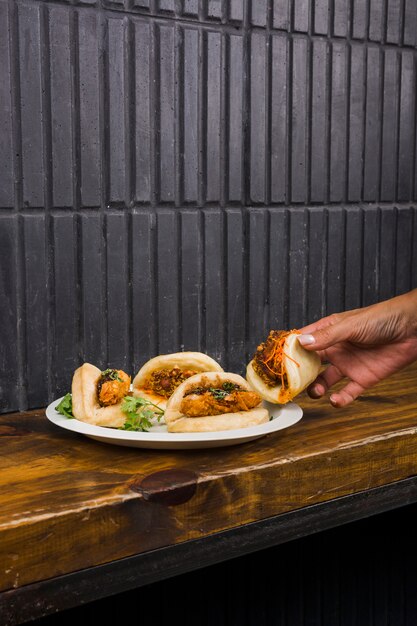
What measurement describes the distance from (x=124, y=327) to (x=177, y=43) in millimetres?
631

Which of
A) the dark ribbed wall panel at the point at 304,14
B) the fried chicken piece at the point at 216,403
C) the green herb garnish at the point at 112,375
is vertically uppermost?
the dark ribbed wall panel at the point at 304,14

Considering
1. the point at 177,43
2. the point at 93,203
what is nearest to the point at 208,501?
the point at 93,203

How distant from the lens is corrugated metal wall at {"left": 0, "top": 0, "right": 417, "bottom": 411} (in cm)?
173

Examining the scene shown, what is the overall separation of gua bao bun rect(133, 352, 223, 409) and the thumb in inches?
6.7

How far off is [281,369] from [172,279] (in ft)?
1.79

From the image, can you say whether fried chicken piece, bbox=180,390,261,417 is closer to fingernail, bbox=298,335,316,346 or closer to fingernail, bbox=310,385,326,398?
fingernail, bbox=298,335,316,346

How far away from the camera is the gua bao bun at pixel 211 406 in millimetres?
1387

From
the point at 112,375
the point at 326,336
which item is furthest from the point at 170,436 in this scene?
the point at 326,336

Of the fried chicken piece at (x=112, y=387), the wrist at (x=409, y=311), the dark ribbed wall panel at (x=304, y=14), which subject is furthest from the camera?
the dark ribbed wall panel at (x=304, y=14)

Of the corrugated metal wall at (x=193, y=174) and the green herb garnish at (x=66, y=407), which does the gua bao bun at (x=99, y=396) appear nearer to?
the green herb garnish at (x=66, y=407)

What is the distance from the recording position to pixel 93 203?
1.81 m

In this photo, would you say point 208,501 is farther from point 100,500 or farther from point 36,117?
point 36,117

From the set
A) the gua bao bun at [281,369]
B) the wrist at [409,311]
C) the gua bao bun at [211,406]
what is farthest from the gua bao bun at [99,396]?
the wrist at [409,311]

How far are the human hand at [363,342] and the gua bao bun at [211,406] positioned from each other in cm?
14
